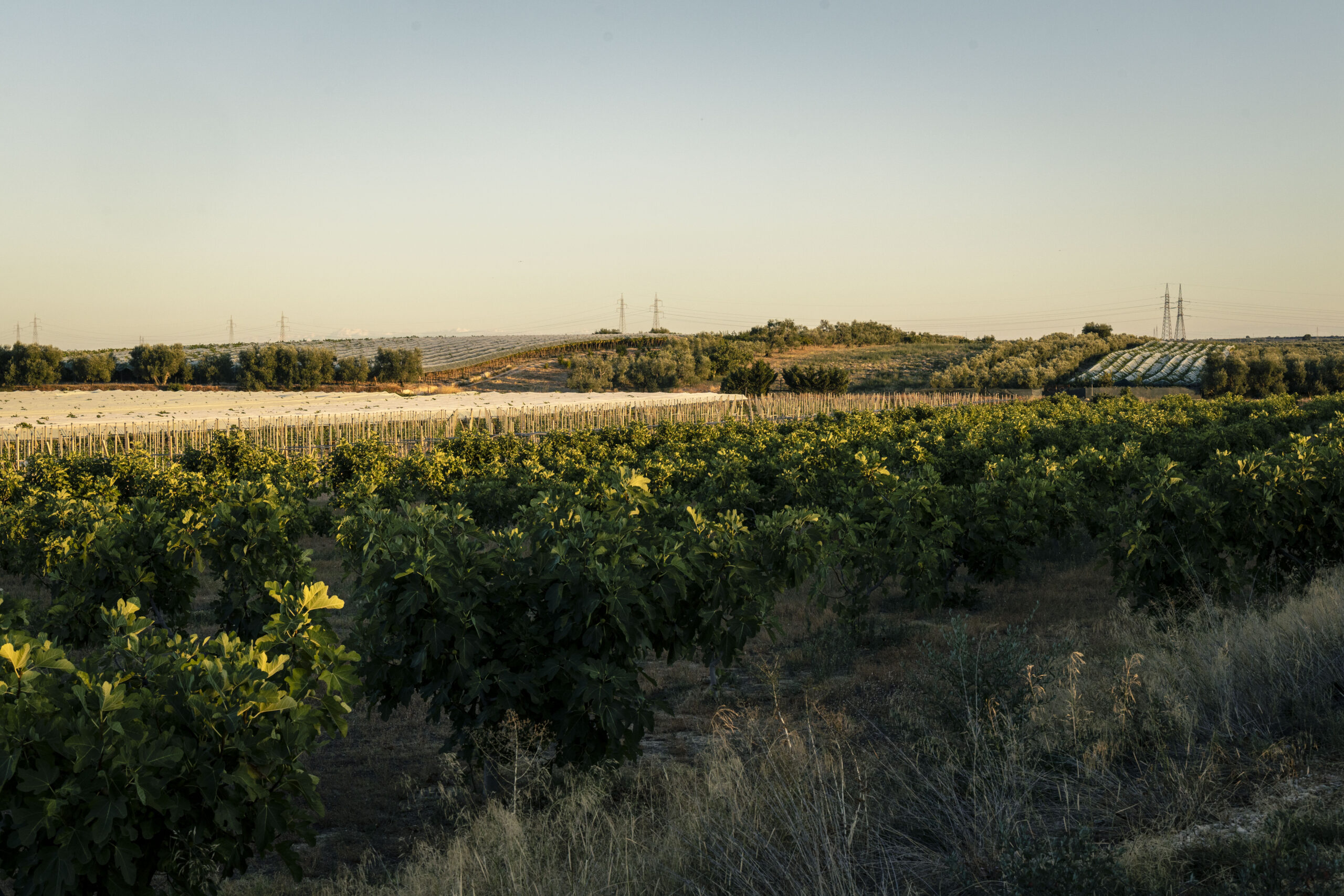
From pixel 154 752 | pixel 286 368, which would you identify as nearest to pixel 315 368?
pixel 286 368

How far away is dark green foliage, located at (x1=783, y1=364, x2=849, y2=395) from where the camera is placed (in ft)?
238

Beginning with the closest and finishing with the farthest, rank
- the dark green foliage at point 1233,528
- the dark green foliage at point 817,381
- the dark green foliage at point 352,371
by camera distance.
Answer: the dark green foliage at point 1233,528 → the dark green foliage at point 817,381 → the dark green foliage at point 352,371

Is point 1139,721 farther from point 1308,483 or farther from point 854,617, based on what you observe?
point 1308,483

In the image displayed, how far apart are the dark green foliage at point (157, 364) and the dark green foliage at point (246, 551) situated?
69.8 metres

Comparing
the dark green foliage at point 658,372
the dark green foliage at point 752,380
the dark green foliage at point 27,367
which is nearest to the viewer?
the dark green foliage at point 27,367

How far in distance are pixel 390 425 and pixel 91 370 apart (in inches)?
1879

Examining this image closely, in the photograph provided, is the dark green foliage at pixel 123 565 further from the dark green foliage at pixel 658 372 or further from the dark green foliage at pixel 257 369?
the dark green foliage at pixel 658 372

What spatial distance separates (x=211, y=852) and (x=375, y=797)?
2.82 m

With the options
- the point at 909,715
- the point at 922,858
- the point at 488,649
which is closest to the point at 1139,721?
the point at 909,715

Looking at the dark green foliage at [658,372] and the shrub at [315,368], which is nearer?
the shrub at [315,368]

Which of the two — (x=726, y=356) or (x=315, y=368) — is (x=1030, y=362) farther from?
(x=315, y=368)

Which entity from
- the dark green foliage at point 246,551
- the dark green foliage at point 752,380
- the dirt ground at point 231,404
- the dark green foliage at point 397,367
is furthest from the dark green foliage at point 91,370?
the dark green foliage at point 246,551

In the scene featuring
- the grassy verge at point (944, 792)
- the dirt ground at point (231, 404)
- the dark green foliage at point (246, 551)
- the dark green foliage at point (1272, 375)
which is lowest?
the grassy verge at point (944, 792)

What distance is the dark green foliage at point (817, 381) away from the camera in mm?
72562
